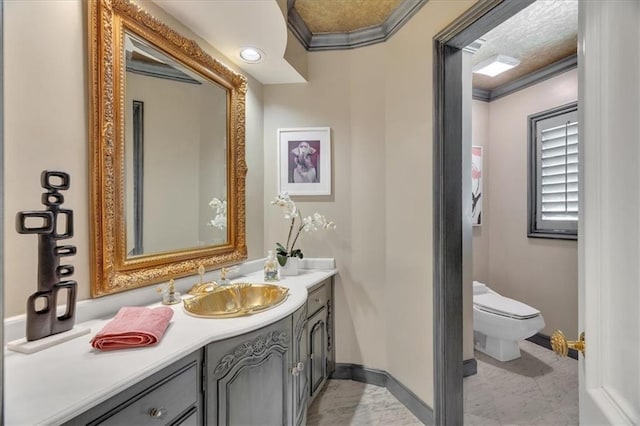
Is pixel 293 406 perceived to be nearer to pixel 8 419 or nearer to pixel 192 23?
pixel 8 419

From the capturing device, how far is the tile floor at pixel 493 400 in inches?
73.4

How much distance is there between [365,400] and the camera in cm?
202

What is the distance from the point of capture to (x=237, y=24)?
1607 mm

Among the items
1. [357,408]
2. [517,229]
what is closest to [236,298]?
[357,408]

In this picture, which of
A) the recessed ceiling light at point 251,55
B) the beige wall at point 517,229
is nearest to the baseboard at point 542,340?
the beige wall at point 517,229

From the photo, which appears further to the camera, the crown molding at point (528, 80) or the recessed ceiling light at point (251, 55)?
the crown molding at point (528, 80)

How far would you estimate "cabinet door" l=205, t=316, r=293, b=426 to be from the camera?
1083 mm

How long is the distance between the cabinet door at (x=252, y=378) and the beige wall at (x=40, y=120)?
1.97ft

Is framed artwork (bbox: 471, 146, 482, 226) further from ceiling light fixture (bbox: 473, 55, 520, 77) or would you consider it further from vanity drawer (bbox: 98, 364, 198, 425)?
vanity drawer (bbox: 98, 364, 198, 425)

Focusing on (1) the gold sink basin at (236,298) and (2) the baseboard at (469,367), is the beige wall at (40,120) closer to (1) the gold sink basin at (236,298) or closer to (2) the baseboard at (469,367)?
(1) the gold sink basin at (236,298)

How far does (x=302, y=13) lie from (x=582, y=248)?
81.0 inches

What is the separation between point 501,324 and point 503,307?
0.56 feet

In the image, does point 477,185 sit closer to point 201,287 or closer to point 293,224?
point 293,224

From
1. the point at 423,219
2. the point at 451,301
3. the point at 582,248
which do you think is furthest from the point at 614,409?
the point at 423,219
